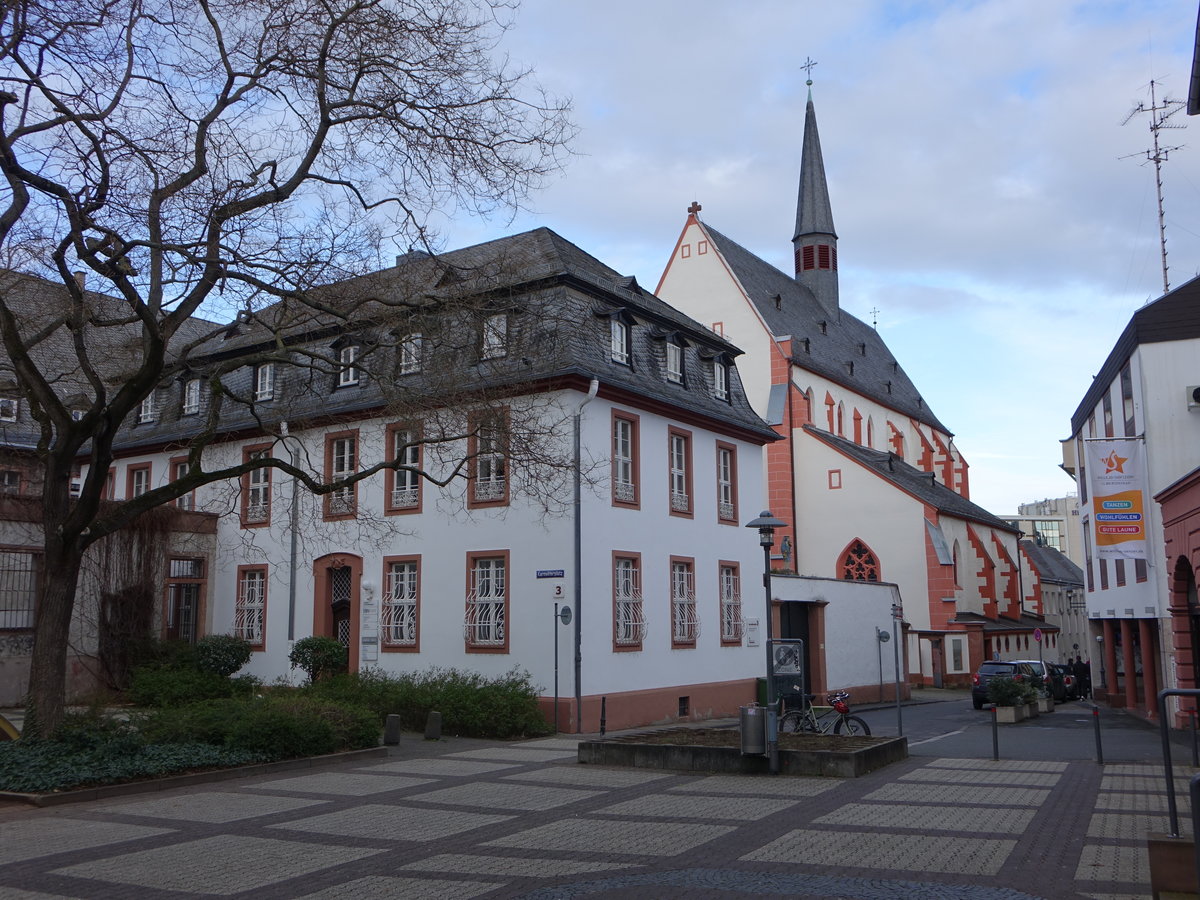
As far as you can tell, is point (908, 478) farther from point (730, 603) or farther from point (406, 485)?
point (406, 485)

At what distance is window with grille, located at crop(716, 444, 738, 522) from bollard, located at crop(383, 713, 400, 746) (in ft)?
35.9

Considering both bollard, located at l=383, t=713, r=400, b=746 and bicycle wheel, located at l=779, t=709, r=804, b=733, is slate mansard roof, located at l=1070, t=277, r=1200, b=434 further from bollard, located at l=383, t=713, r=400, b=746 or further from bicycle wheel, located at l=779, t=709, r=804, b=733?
bollard, located at l=383, t=713, r=400, b=746

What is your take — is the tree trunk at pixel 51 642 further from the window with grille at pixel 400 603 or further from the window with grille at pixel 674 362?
the window with grille at pixel 674 362

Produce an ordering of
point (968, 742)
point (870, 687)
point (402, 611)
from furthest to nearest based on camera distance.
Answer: point (870, 687) → point (402, 611) → point (968, 742)

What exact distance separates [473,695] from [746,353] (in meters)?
28.5

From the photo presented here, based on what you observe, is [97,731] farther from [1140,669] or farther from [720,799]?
[1140,669]

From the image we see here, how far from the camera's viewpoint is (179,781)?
528 inches

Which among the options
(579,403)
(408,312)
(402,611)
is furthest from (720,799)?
(402,611)

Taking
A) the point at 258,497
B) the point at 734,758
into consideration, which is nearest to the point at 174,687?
the point at 258,497

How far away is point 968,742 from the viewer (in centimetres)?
1964

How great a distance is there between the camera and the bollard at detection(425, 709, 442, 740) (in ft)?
62.0

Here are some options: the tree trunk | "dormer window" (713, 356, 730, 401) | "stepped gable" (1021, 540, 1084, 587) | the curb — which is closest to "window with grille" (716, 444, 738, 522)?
"dormer window" (713, 356, 730, 401)

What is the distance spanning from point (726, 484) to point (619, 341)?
5200 mm

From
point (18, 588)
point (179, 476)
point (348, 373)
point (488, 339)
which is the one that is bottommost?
point (18, 588)
